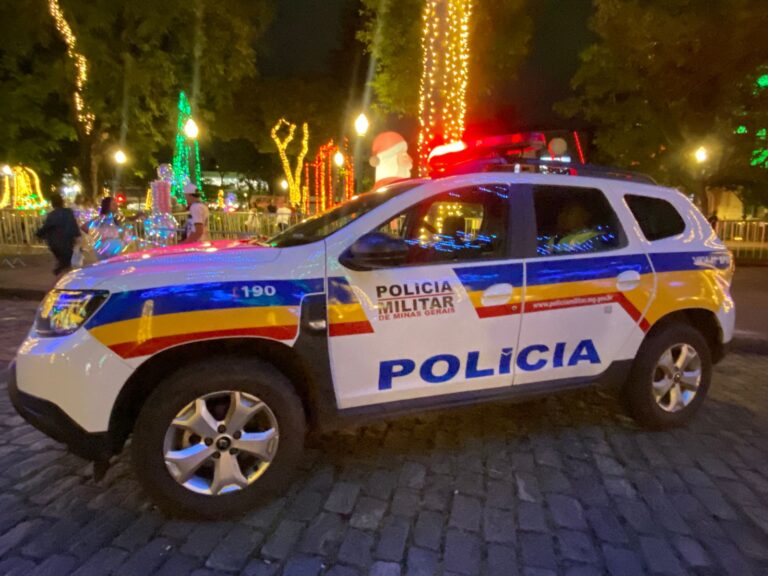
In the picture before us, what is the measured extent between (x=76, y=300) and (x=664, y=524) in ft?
10.7

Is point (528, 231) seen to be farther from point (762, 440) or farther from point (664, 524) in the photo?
point (762, 440)

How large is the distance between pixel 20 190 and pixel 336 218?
26.4 meters

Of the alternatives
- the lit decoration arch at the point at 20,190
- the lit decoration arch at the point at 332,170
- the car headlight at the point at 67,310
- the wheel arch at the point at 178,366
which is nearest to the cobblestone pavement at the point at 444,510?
the wheel arch at the point at 178,366

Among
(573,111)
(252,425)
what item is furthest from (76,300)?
(573,111)

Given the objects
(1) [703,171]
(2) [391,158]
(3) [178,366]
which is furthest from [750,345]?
(1) [703,171]

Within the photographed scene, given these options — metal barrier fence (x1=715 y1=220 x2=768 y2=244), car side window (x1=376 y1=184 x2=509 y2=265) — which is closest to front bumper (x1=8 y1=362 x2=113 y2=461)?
car side window (x1=376 y1=184 x2=509 y2=265)

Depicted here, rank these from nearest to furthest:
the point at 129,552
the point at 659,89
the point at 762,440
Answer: the point at 129,552
the point at 762,440
the point at 659,89

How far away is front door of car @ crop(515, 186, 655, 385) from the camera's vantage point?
3.64 m

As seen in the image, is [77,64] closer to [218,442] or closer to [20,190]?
[20,190]

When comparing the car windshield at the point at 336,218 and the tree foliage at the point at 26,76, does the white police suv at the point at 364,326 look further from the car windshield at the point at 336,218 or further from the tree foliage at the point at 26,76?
the tree foliage at the point at 26,76

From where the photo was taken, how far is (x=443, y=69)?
1353cm

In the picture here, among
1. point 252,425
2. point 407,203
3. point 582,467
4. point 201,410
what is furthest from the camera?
point 582,467

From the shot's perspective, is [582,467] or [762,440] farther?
[762,440]

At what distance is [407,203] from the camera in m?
3.44
